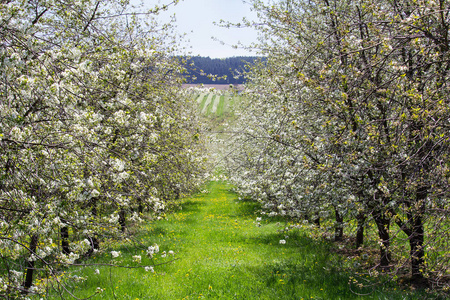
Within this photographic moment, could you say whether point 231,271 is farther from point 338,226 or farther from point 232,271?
point 338,226

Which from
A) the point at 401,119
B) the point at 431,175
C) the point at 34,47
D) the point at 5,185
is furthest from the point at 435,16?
the point at 5,185

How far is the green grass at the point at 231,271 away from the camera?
6.55 metres

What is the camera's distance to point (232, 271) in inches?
318

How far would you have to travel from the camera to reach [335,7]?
7277mm

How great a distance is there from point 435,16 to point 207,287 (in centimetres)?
683

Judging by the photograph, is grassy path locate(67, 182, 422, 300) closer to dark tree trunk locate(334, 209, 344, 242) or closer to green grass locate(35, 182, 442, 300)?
green grass locate(35, 182, 442, 300)

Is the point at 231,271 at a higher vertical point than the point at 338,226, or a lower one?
lower

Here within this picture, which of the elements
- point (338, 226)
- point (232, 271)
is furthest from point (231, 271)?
point (338, 226)

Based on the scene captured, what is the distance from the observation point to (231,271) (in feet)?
26.5

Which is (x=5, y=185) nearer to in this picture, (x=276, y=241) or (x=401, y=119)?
(x=401, y=119)

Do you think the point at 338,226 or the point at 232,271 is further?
the point at 232,271

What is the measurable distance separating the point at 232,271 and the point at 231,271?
3 cm

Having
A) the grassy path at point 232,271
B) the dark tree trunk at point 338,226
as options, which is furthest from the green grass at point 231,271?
the dark tree trunk at point 338,226

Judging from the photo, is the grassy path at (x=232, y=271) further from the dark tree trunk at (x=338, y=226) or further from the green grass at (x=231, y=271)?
the dark tree trunk at (x=338, y=226)
